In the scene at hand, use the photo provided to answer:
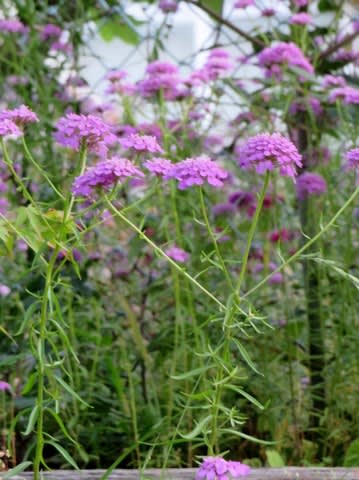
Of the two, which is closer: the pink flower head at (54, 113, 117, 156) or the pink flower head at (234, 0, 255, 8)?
the pink flower head at (54, 113, 117, 156)

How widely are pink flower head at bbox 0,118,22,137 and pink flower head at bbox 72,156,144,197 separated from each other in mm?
100

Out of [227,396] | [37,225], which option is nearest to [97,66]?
[227,396]

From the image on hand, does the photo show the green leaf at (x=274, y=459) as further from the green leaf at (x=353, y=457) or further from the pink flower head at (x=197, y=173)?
the pink flower head at (x=197, y=173)

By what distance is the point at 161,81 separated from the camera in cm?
180

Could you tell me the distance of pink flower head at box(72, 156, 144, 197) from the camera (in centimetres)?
105

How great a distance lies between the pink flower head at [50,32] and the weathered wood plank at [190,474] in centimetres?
114

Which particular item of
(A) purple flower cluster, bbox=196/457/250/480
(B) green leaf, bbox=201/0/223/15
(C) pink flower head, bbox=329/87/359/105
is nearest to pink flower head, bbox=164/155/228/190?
(A) purple flower cluster, bbox=196/457/250/480

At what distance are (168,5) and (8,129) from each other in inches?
45.2

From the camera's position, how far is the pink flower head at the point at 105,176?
1052mm

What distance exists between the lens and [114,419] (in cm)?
184

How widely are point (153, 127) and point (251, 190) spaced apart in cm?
34

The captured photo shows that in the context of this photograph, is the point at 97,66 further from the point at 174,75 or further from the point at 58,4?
the point at 174,75

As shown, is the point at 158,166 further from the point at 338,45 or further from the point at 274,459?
the point at 338,45

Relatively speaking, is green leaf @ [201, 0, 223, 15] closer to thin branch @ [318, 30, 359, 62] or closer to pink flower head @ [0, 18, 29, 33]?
thin branch @ [318, 30, 359, 62]
